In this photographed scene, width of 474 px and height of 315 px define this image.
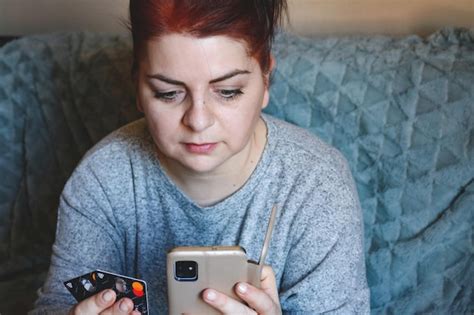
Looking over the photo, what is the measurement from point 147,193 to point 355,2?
2.43ft

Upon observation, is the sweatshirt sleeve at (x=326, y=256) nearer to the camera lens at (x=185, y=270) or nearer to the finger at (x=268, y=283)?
the finger at (x=268, y=283)

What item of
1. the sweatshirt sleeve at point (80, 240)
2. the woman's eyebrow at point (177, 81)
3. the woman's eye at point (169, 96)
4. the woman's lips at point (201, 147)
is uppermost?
the woman's eyebrow at point (177, 81)

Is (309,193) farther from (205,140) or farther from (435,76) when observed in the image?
(435,76)

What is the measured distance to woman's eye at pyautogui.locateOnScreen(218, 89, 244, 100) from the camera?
0.94 metres

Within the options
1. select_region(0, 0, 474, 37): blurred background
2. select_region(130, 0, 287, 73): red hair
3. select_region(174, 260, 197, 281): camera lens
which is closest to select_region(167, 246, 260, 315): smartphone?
select_region(174, 260, 197, 281): camera lens

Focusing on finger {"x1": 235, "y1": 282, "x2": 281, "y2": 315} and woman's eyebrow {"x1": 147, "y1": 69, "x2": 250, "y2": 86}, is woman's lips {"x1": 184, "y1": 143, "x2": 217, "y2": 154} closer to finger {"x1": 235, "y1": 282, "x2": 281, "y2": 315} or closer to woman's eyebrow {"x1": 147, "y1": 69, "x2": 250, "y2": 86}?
woman's eyebrow {"x1": 147, "y1": 69, "x2": 250, "y2": 86}

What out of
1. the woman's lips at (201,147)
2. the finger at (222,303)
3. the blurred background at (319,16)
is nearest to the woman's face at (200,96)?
the woman's lips at (201,147)

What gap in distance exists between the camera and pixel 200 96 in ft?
3.01

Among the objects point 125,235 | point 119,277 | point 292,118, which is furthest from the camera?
point 292,118

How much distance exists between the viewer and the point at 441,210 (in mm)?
1249

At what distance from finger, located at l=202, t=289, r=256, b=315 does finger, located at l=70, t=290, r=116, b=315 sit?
13 centimetres

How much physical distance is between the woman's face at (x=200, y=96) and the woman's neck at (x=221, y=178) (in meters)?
0.07

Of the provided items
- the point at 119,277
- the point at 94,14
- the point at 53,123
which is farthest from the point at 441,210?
the point at 94,14

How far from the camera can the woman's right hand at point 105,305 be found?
88 centimetres
